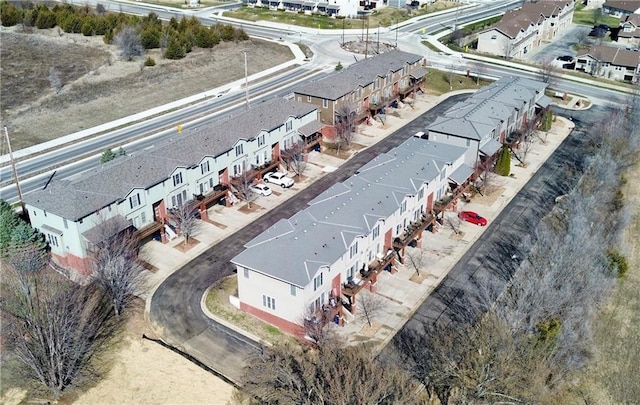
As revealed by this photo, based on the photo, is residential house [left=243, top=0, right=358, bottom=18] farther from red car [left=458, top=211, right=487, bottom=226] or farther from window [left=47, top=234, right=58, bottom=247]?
window [left=47, top=234, right=58, bottom=247]

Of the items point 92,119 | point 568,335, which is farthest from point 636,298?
point 92,119

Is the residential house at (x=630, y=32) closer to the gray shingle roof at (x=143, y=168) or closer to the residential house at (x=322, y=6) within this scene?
the residential house at (x=322, y=6)

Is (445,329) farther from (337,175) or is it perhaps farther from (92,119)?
(92,119)

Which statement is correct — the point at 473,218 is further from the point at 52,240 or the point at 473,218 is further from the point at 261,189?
the point at 52,240

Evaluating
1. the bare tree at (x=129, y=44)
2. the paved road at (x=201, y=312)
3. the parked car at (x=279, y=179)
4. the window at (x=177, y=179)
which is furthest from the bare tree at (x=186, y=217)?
the bare tree at (x=129, y=44)

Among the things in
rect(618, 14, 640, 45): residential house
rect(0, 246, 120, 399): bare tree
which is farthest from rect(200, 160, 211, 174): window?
rect(618, 14, 640, 45): residential house

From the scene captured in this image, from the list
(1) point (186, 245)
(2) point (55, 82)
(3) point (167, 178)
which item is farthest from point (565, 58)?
(2) point (55, 82)
